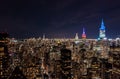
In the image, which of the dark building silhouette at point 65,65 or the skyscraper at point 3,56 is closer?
the skyscraper at point 3,56

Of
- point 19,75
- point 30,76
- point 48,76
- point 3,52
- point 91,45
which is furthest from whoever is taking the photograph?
point 91,45

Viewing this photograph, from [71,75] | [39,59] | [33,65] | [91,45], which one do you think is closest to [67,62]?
[71,75]

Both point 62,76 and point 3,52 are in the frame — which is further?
point 62,76

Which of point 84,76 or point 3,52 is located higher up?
point 3,52

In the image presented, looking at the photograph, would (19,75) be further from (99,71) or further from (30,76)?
(99,71)

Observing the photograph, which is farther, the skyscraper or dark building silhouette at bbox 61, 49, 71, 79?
dark building silhouette at bbox 61, 49, 71, 79

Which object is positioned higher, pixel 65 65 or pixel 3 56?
pixel 3 56

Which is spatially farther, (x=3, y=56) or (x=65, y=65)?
(x=65, y=65)

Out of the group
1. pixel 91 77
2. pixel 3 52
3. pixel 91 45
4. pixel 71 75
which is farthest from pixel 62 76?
pixel 91 45

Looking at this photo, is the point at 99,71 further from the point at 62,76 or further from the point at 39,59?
the point at 39,59

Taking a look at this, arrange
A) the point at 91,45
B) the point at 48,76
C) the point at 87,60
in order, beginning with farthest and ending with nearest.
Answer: the point at 91,45 → the point at 87,60 → the point at 48,76
